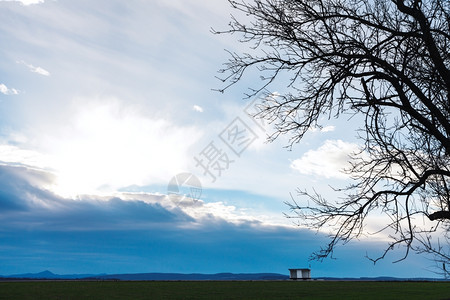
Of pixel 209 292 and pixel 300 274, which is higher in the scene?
pixel 300 274

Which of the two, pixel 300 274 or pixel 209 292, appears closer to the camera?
pixel 209 292

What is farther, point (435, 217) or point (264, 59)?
point (264, 59)

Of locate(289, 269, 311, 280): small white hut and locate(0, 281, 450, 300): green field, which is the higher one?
locate(289, 269, 311, 280): small white hut

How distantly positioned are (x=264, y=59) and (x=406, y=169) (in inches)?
137

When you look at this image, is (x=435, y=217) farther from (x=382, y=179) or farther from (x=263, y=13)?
(x=263, y=13)

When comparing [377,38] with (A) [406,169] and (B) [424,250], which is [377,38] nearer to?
(A) [406,169]

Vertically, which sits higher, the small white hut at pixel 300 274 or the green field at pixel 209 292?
the small white hut at pixel 300 274

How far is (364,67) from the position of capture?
9.36 meters

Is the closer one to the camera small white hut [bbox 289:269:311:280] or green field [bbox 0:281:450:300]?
green field [bbox 0:281:450:300]

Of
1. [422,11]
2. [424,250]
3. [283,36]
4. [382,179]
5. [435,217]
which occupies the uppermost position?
[422,11]

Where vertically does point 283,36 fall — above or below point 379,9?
below

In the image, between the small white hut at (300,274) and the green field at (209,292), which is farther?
the small white hut at (300,274)

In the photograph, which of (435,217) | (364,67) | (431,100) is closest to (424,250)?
(435,217)

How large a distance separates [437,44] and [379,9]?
4.29 feet
